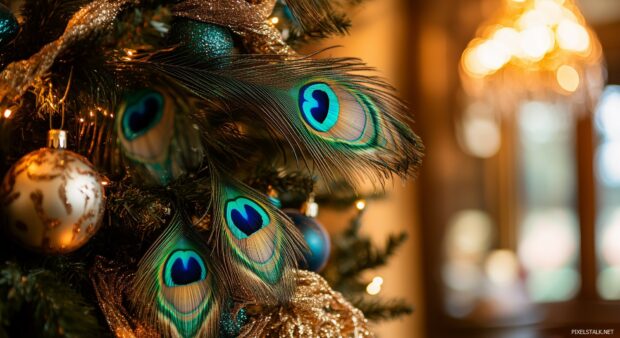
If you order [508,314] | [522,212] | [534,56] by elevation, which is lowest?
[508,314]

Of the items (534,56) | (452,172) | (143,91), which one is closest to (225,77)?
(143,91)

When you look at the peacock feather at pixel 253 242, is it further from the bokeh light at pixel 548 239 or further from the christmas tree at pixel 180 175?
the bokeh light at pixel 548 239

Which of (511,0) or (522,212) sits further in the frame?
(522,212)

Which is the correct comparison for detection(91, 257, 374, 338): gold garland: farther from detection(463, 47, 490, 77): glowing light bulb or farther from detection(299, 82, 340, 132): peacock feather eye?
detection(463, 47, 490, 77): glowing light bulb

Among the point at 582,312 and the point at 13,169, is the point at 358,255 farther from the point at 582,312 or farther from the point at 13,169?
the point at 582,312

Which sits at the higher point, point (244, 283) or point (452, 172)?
point (452, 172)

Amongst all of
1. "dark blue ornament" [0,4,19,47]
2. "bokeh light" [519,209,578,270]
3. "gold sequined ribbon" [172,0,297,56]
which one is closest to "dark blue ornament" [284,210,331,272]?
"gold sequined ribbon" [172,0,297,56]

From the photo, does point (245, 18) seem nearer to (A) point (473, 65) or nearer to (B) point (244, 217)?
(B) point (244, 217)
